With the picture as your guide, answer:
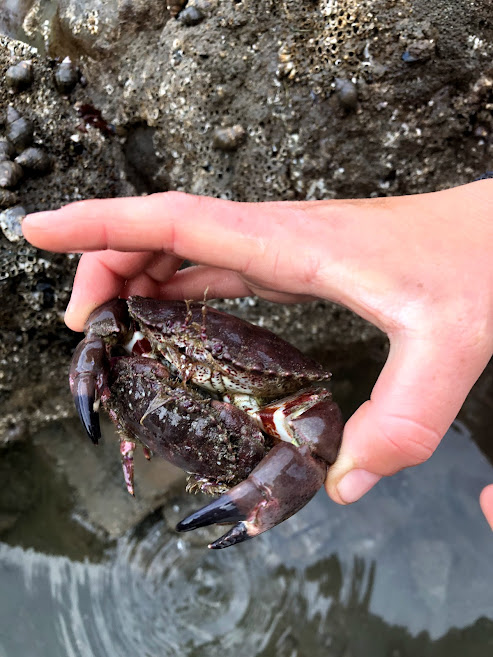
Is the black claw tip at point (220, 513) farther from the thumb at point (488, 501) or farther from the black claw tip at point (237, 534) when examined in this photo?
the thumb at point (488, 501)

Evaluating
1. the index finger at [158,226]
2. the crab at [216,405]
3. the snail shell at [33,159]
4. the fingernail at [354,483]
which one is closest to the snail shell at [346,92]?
the index finger at [158,226]

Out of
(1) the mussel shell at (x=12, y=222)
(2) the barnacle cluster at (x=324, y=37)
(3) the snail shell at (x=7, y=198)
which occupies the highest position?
(2) the barnacle cluster at (x=324, y=37)

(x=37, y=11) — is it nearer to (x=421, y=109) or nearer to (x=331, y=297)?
(x=421, y=109)

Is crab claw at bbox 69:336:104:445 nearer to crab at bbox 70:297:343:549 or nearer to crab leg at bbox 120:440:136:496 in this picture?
crab at bbox 70:297:343:549

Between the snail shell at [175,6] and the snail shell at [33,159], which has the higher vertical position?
the snail shell at [175,6]

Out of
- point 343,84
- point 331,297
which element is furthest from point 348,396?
point 343,84

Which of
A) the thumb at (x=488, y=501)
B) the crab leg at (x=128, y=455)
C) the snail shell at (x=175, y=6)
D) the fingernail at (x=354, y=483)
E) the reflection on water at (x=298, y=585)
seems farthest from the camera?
the reflection on water at (x=298, y=585)

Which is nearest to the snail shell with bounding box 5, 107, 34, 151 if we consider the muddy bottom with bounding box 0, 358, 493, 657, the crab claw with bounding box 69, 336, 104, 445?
the crab claw with bounding box 69, 336, 104, 445

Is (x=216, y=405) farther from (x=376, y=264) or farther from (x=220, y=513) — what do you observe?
(x=376, y=264)
